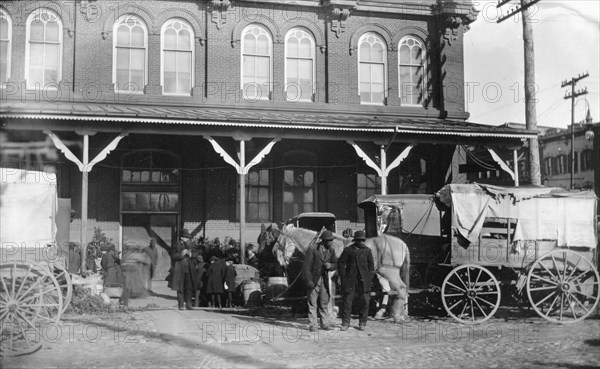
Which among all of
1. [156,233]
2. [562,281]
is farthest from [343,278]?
[156,233]

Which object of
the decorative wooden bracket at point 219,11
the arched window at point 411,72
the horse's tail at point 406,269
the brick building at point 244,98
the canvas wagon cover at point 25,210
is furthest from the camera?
the arched window at point 411,72

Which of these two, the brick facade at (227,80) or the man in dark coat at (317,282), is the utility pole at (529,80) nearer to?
the brick facade at (227,80)

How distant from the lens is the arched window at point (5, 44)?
22016mm

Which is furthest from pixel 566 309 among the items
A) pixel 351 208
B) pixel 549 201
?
pixel 351 208

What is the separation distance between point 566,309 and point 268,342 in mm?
6356

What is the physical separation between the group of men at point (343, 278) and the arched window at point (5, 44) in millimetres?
14174

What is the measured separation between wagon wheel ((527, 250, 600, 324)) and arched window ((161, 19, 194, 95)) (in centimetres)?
1411

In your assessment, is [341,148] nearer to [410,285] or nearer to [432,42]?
[432,42]

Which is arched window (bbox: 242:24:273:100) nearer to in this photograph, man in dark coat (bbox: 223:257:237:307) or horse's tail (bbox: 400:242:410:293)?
man in dark coat (bbox: 223:257:237:307)

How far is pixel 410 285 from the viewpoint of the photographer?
48.9 feet

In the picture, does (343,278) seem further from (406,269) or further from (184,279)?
(184,279)

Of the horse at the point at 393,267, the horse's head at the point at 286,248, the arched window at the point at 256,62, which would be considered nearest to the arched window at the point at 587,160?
the arched window at the point at 256,62

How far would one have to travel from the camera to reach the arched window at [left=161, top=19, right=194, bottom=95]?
23375mm

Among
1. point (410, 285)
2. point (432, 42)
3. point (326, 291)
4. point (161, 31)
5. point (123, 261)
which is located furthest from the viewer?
point (432, 42)
